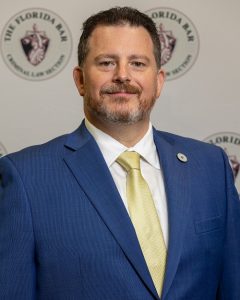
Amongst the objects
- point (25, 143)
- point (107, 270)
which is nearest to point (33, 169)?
point (107, 270)

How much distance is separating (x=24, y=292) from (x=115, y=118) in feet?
1.13

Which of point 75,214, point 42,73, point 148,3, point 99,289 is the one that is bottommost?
point 99,289

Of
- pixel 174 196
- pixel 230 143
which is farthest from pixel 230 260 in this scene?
pixel 230 143

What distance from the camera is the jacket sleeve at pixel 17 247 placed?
95 cm

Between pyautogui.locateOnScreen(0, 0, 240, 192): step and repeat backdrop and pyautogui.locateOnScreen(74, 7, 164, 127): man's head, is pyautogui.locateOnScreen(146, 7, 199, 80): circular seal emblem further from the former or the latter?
pyautogui.locateOnScreen(74, 7, 164, 127): man's head

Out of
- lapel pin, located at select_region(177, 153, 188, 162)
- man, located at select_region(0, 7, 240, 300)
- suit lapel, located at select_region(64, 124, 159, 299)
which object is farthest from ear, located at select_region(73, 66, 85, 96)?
lapel pin, located at select_region(177, 153, 188, 162)

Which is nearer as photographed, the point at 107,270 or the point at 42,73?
the point at 107,270

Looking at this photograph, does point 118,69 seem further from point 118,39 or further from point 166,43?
point 166,43

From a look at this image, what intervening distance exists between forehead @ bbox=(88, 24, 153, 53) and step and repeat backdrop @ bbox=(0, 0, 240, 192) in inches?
18.3

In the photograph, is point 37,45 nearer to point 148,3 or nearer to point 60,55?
point 60,55

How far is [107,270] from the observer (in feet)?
3.11

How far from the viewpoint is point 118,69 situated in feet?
3.43

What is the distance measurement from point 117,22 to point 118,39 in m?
0.04

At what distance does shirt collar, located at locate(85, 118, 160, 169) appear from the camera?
1.05 m
